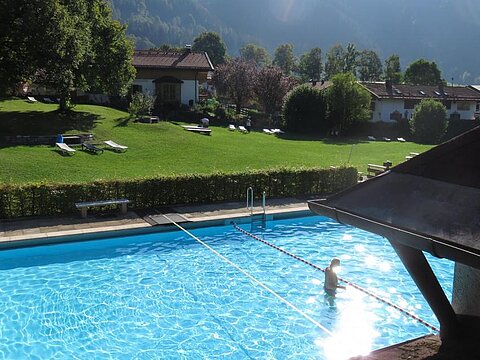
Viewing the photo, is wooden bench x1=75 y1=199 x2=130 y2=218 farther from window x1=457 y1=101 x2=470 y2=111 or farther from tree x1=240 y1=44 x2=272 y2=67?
tree x1=240 y1=44 x2=272 y2=67

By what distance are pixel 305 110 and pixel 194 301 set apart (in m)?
36.6

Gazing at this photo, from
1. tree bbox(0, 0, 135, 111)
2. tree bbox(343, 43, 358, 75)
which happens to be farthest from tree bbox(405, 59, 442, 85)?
tree bbox(0, 0, 135, 111)

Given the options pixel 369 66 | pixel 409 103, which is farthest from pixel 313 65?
pixel 409 103

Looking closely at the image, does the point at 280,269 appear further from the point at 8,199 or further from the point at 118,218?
the point at 8,199

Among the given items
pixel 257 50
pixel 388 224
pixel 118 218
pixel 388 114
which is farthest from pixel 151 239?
pixel 257 50

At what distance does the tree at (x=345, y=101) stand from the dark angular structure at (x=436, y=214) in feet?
145

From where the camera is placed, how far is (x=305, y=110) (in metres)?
46.8

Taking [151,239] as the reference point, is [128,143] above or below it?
above

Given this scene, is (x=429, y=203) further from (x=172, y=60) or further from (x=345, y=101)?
(x=172, y=60)

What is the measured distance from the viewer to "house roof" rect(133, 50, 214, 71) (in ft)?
168

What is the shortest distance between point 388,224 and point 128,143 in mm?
28088

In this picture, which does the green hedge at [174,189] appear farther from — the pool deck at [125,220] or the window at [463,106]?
the window at [463,106]

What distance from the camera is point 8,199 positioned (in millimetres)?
16516

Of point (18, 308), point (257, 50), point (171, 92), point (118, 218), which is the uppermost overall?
point (257, 50)
